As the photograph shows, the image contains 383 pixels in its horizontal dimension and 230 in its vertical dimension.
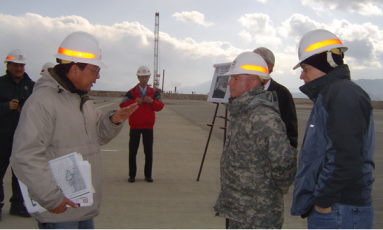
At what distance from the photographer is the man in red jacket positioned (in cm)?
527

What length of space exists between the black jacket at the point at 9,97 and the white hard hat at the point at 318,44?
3.48 m

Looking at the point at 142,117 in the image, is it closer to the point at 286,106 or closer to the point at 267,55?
the point at 267,55

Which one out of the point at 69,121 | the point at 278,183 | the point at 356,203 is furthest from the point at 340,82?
the point at 69,121

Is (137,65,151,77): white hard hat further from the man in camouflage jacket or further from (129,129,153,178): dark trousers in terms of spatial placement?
the man in camouflage jacket

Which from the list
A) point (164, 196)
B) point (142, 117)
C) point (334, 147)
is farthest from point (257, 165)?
point (142, 117)

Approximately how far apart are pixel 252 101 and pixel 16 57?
3.30 meters

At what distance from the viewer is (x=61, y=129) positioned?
1.94m

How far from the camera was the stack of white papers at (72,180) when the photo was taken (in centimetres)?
189

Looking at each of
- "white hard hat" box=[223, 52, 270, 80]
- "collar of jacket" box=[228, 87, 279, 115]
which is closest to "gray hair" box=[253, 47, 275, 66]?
"white hard hat" box=[223, 52, 270, 80]

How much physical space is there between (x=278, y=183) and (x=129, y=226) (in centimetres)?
221

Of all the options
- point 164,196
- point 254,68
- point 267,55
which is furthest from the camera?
point 164,196

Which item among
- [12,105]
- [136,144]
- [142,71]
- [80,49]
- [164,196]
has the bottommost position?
[164,196]

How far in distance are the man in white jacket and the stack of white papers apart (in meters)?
0.06

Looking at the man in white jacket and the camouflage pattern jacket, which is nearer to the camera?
the man in white jacket
